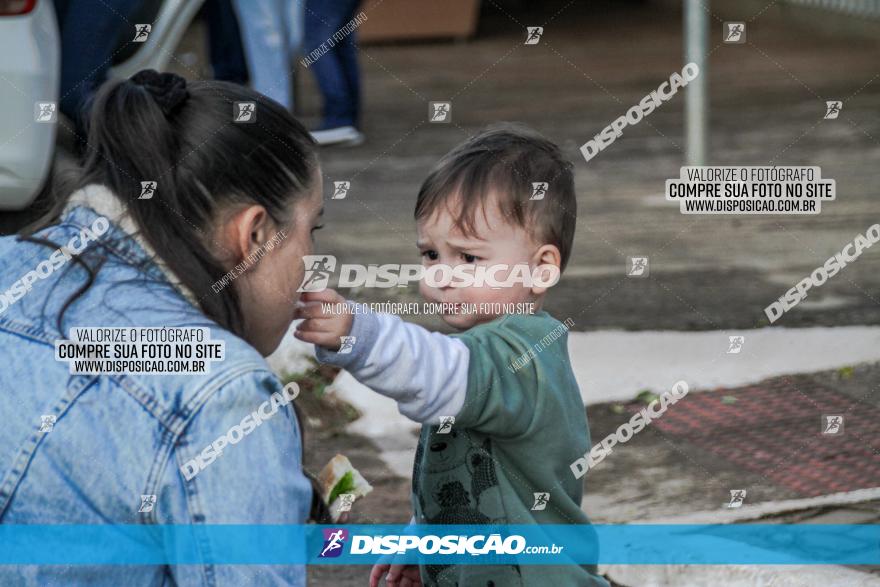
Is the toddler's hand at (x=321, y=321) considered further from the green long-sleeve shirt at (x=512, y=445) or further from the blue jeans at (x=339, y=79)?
the blue jeans at (x=339, y=79)

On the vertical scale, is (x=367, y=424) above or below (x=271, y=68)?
below

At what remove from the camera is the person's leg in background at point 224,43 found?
530cm

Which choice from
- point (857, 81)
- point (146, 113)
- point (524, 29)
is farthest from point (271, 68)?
point (524, 29)

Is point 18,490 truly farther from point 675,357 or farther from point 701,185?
point 675,357

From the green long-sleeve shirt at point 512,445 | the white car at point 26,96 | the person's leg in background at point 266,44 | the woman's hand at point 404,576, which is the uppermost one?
the person's leg in background at point 266,44

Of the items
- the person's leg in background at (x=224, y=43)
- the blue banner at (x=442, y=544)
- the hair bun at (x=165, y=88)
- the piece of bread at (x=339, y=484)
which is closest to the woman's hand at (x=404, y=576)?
the blue banner at (x=442, y=544)

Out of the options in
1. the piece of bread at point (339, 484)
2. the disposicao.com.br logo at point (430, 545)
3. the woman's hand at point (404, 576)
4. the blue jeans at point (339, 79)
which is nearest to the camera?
the disposicao.com.br logo at point (430, 545)

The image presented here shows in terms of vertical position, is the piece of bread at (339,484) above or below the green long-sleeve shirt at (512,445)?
below

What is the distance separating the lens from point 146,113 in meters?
2.12

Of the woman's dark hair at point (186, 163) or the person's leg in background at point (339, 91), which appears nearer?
the woman's dark hair at point (186, 163)

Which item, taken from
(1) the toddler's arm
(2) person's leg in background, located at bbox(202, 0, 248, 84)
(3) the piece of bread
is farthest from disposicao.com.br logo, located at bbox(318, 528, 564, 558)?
(2) person's leg in background, located at bbox(202, 0, 248, 84)

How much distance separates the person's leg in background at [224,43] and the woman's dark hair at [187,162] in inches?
124

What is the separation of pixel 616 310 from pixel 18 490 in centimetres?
317

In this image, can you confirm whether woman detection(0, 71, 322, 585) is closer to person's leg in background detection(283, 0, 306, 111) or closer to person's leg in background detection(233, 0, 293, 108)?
person's leg in background detection(233, 0, 293, 108)
